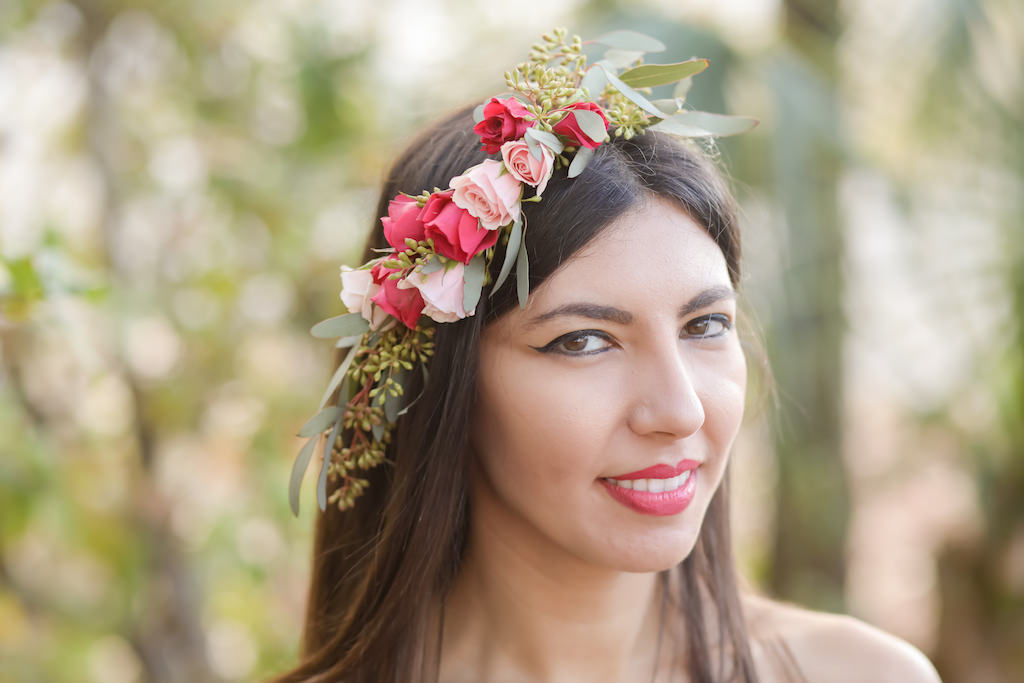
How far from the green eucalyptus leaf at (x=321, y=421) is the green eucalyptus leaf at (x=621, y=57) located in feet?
2.56

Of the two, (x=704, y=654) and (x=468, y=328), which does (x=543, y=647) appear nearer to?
(x=704, y=654)

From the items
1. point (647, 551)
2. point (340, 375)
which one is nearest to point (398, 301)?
point (340, 375)

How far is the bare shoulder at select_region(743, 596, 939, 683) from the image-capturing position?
5.57ft

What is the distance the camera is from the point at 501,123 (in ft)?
4.70

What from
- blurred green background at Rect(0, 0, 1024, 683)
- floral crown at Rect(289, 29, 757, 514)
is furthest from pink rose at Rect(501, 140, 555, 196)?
blurred green background at Rect(0, 0, 1024, 683)

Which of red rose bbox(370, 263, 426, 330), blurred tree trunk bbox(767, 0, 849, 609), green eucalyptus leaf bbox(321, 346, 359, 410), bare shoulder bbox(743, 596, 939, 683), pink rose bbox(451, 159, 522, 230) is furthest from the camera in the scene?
blurred tree trunk bbox(767, 0, 849, 609)

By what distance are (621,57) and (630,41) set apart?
59 millimetres

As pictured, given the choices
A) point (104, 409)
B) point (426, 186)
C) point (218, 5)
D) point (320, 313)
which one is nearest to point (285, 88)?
point (218, 5)

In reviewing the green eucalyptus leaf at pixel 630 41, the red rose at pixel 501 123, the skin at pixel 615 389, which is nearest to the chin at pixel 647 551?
the skin at pixel 615 389

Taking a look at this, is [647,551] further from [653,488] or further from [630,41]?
[630,41]

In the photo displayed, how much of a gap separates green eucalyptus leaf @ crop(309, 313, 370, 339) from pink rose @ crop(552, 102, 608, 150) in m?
0.46

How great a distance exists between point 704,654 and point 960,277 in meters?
2.36

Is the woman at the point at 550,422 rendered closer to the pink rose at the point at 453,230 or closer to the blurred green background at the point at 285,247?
the pink rose at the point at 453,230

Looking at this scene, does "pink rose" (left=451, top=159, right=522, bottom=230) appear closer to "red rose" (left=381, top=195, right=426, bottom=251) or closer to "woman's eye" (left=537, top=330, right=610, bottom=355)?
"red rose" (left=381, top=195, right=426, bottom=251)
